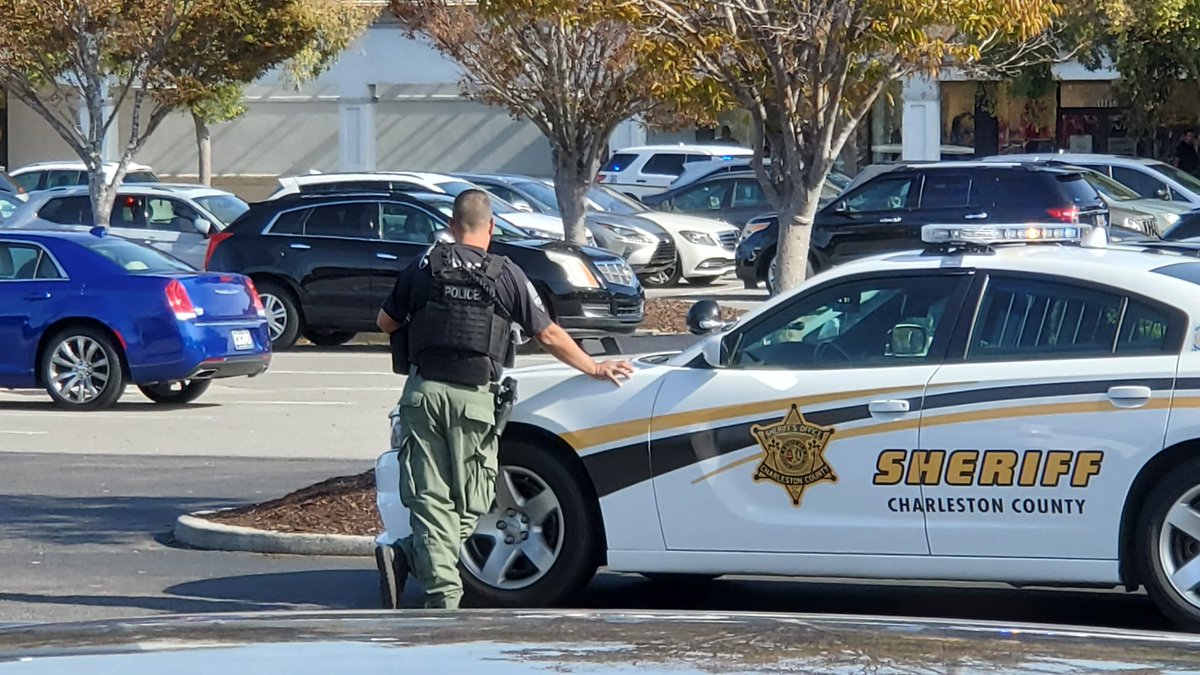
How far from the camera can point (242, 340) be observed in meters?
15.7

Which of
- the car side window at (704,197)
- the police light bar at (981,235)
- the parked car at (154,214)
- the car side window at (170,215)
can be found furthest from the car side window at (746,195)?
the police light bar at (981,235)

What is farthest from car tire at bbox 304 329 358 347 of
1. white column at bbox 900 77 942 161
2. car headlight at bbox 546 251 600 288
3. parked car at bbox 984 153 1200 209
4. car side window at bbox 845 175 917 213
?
white column at bbox 900 77 942 161

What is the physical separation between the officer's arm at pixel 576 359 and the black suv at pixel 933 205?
14.1 meters

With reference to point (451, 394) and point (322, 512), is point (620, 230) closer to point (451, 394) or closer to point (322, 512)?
point (322, 512)

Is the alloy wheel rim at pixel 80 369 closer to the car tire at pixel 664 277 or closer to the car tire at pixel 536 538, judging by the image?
the car tire at pixel 536 538

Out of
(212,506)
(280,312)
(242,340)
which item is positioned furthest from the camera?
(280,312)

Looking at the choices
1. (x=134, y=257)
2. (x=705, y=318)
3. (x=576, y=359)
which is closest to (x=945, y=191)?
(x=134, y=257)

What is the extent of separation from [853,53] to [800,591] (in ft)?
11.8

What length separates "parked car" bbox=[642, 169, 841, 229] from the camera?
28578 millimetres

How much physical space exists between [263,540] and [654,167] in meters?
26.1

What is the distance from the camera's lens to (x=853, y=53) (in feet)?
35.5

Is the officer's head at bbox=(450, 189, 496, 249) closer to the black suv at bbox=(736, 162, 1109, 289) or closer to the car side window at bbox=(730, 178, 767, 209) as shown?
the black suv at bbox=(736, 162, 1109, 289)

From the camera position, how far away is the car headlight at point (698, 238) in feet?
88.3

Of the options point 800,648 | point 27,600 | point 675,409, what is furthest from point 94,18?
point 800,648
